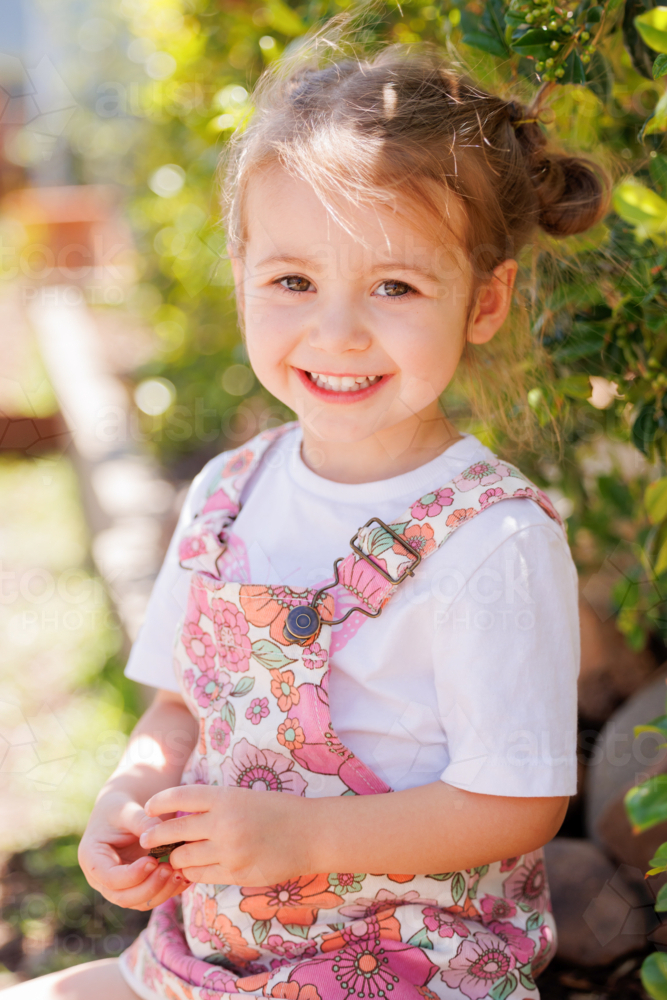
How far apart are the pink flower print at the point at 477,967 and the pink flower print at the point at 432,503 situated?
1.62 ft

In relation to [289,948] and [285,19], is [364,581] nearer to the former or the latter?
[289,948]

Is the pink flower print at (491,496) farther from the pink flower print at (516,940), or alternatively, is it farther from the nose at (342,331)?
the pink flower print at (516,940)

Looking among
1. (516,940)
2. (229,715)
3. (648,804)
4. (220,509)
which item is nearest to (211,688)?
(229,715)

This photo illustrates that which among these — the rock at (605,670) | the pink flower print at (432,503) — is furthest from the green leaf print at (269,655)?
the rock at (605,670)

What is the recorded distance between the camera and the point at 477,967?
103cm

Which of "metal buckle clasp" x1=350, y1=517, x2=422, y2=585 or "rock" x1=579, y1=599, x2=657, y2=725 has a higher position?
"metal buckle clasp" x1=350, y1=517, x2=422, y2=585

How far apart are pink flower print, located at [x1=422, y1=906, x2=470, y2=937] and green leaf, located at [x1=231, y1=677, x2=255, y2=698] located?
0.33 metres

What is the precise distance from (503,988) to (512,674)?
0.37m

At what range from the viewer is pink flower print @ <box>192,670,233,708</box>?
115cm

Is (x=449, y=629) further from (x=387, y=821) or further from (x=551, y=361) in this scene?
(x=551, y=361)

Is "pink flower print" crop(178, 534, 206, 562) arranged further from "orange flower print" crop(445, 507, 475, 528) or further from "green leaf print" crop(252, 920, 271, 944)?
"green leaf print" crop(252, 920, 271, 944)

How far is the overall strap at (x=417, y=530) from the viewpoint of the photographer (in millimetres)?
1061

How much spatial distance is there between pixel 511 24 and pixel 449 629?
0.74 metres

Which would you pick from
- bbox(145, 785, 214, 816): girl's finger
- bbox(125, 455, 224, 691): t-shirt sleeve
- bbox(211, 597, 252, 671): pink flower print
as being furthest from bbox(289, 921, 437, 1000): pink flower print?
bbox(125, 455, 224, 691): t-shirt sleeve
